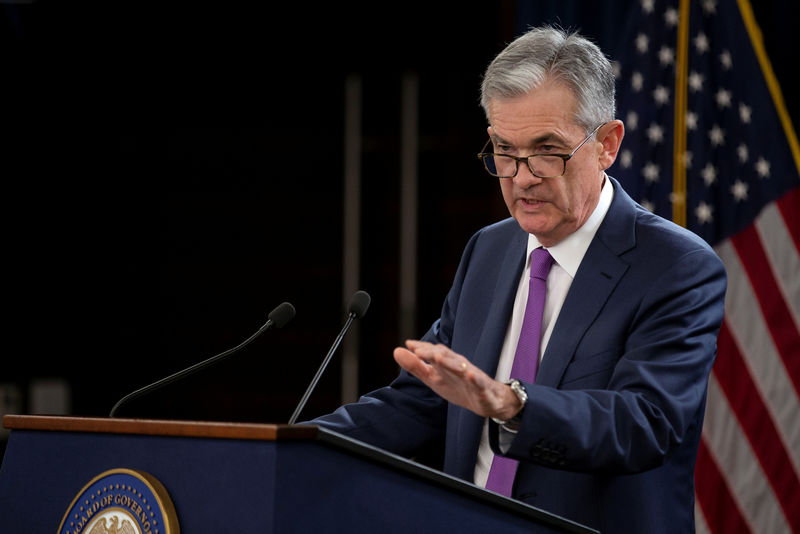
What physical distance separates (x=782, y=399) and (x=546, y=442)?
7.91 ft

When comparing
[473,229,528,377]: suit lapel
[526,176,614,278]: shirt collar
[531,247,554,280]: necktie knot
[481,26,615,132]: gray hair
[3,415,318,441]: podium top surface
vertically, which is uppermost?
[481,26,615,132]: gray hair

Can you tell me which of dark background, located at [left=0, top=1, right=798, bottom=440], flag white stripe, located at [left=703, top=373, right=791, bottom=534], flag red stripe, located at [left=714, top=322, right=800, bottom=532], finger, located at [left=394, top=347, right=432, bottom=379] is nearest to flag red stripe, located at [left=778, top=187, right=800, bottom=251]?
flag red stripe, located at [left=714, top=322, right=800, bottom=532]

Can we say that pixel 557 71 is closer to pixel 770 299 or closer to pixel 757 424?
pixel 770 299

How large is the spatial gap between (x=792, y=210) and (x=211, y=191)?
3032 mm

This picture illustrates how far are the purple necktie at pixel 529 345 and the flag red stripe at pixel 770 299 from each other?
1.94 meters

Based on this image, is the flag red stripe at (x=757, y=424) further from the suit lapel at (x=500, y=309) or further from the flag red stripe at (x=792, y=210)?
the suit lapel at (x=500, y=309)

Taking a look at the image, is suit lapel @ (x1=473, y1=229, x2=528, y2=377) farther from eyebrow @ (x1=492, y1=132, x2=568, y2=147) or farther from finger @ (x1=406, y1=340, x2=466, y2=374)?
finger @ (x1=406, y1=340, x2=466, y2=374)

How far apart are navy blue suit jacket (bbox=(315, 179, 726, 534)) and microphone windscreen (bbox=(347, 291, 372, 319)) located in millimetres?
245

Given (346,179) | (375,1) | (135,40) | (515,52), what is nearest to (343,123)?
(346,179)

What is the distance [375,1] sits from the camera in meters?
5.04

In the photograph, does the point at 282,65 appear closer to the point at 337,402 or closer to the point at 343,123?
the point at 343,123

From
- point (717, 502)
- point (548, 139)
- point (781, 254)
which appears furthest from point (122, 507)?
point (781, 254)

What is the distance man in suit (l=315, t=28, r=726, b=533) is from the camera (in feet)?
5.34

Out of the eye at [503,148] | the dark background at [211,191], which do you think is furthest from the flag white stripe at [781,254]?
the eye at [503,148]
